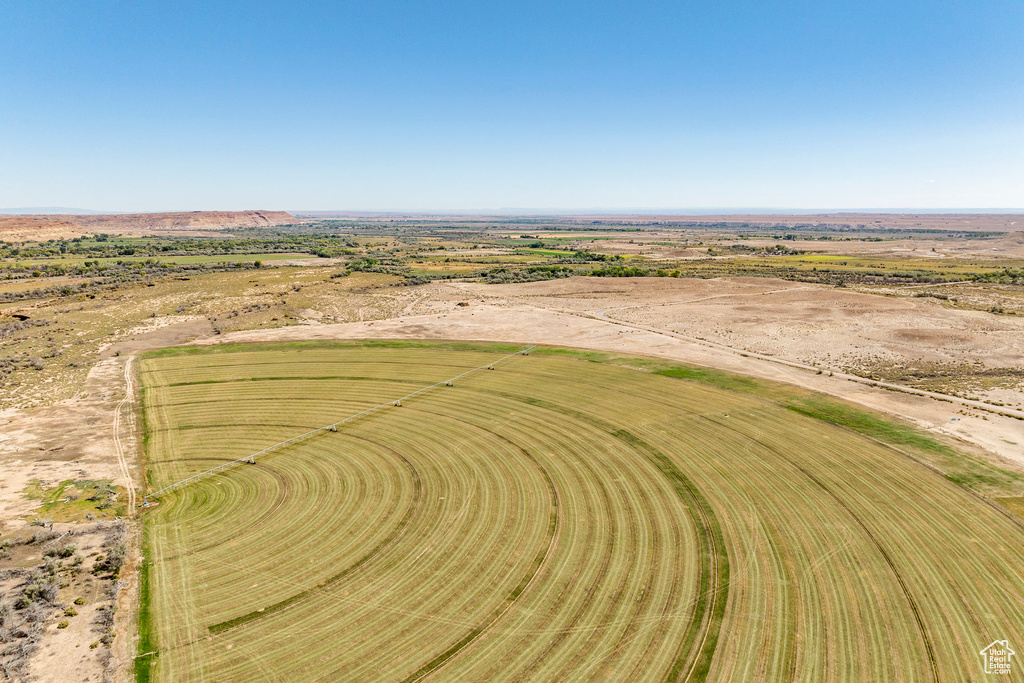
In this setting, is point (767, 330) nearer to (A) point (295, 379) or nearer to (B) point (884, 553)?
(B) point (884, 553)

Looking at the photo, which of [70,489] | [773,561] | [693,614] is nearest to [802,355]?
[773,561]

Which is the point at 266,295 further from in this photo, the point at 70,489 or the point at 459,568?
the point at 459,568

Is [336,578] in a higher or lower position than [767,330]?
lower

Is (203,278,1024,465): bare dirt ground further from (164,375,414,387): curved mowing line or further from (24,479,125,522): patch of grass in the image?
(24,479,125,522): patch of grass

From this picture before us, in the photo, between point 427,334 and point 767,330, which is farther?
point 767,330

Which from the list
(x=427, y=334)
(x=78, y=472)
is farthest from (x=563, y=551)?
(x=427, y=334)
